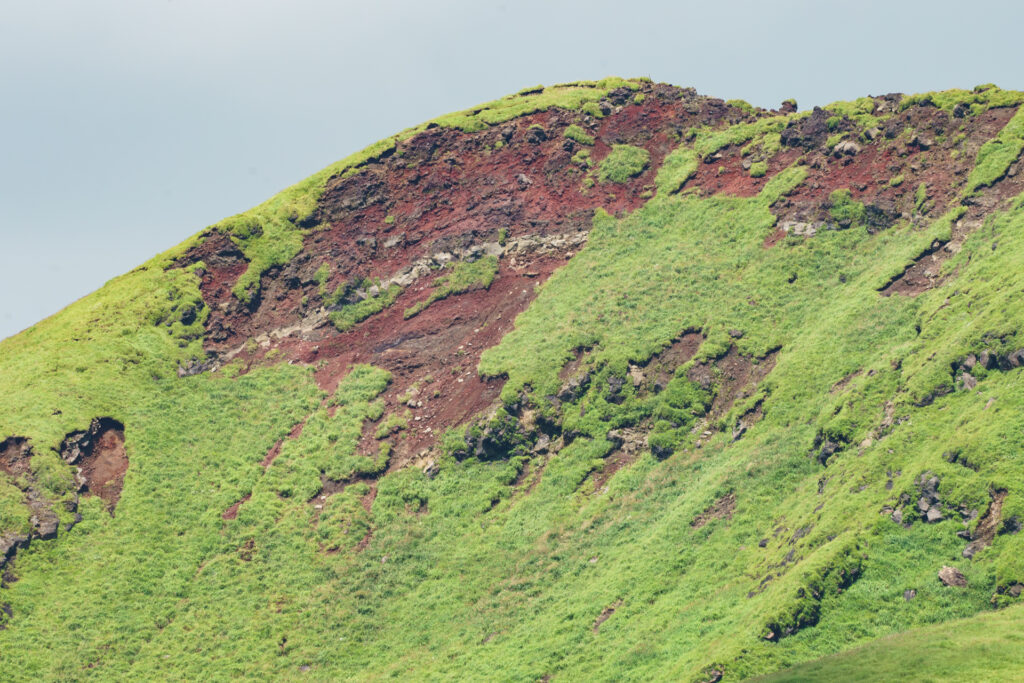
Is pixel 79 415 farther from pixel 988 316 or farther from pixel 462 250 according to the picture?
pixel 988 316

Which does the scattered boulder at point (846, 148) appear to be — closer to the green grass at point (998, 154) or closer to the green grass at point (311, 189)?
the green grass at point (998, 154)

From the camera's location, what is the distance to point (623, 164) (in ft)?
244

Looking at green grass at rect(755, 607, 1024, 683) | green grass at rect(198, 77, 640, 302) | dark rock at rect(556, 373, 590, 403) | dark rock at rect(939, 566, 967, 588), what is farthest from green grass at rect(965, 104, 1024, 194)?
green grass at rect(755, 607, 1024, 683)

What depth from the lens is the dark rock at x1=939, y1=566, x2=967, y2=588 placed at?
2797 centimetres

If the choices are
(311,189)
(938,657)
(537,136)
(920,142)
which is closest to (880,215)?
(920,142)

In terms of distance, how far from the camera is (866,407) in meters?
40.0

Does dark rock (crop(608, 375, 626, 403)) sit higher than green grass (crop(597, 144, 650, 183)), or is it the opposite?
green grass (crop(597, 144, 650, 183))

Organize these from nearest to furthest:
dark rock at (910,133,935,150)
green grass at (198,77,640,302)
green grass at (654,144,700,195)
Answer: dark rock at (910,133,935,150), green grass at (654,144,700,195), green grass at (198,77,640,302)

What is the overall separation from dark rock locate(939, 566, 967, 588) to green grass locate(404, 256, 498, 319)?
1734 inches

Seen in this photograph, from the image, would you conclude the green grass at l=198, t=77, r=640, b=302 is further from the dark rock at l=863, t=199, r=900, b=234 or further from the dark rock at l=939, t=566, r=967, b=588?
the dark rock at l=939, t=566, r=967, b=588

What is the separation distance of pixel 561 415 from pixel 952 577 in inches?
1060

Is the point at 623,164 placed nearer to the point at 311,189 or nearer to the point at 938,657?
the point at 311,189

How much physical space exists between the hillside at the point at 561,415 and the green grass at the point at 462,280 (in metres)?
0.27

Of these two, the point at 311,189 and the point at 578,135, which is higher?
the point at 311,189
